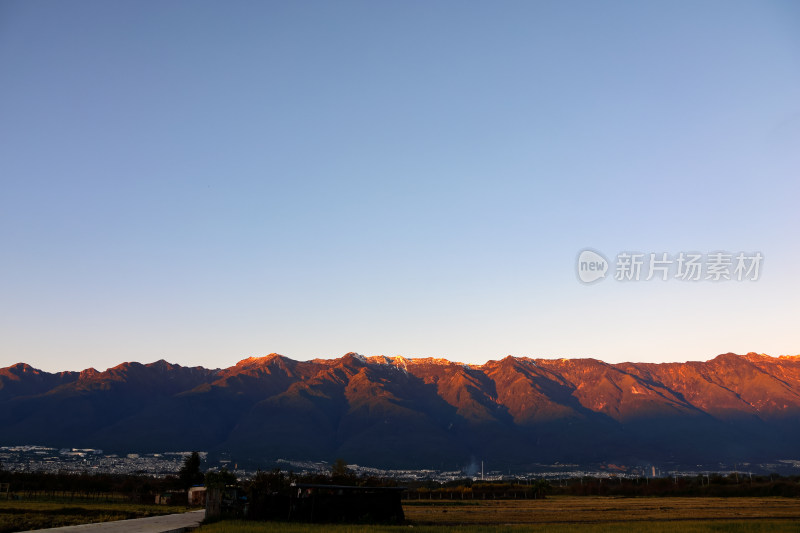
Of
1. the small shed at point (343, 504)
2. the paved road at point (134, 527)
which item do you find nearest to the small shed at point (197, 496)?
the small shed at point (343, 504)

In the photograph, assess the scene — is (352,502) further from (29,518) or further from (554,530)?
(29,518)

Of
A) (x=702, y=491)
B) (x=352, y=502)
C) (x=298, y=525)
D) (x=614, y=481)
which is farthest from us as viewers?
(x=614, y=481)

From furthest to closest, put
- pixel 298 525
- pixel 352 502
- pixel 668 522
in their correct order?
pixel 352 502 → pixel 668 522 → pixel 298 525

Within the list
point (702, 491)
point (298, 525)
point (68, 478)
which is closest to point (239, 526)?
point (298, 525)

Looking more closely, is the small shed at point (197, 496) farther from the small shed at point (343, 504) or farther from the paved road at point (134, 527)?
the paved road at point (134, 527)

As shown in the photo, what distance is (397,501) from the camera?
157 ft

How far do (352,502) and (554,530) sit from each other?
14588mm

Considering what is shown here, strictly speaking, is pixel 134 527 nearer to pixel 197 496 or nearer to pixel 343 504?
pixel 343 504

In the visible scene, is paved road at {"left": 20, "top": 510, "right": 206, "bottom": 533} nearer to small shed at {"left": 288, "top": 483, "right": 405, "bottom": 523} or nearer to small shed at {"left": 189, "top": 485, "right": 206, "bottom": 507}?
small shed at {"left": 288, "top": 483, "right": 405, "bottom": 523}

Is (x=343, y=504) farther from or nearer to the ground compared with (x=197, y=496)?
farther from the ground

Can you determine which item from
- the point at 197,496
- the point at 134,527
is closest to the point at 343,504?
the point at 134,527

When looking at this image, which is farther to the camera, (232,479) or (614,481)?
(614,481)

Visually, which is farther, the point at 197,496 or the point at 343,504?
the point at 197,496

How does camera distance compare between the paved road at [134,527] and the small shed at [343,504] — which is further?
the small shed at [343,504]
